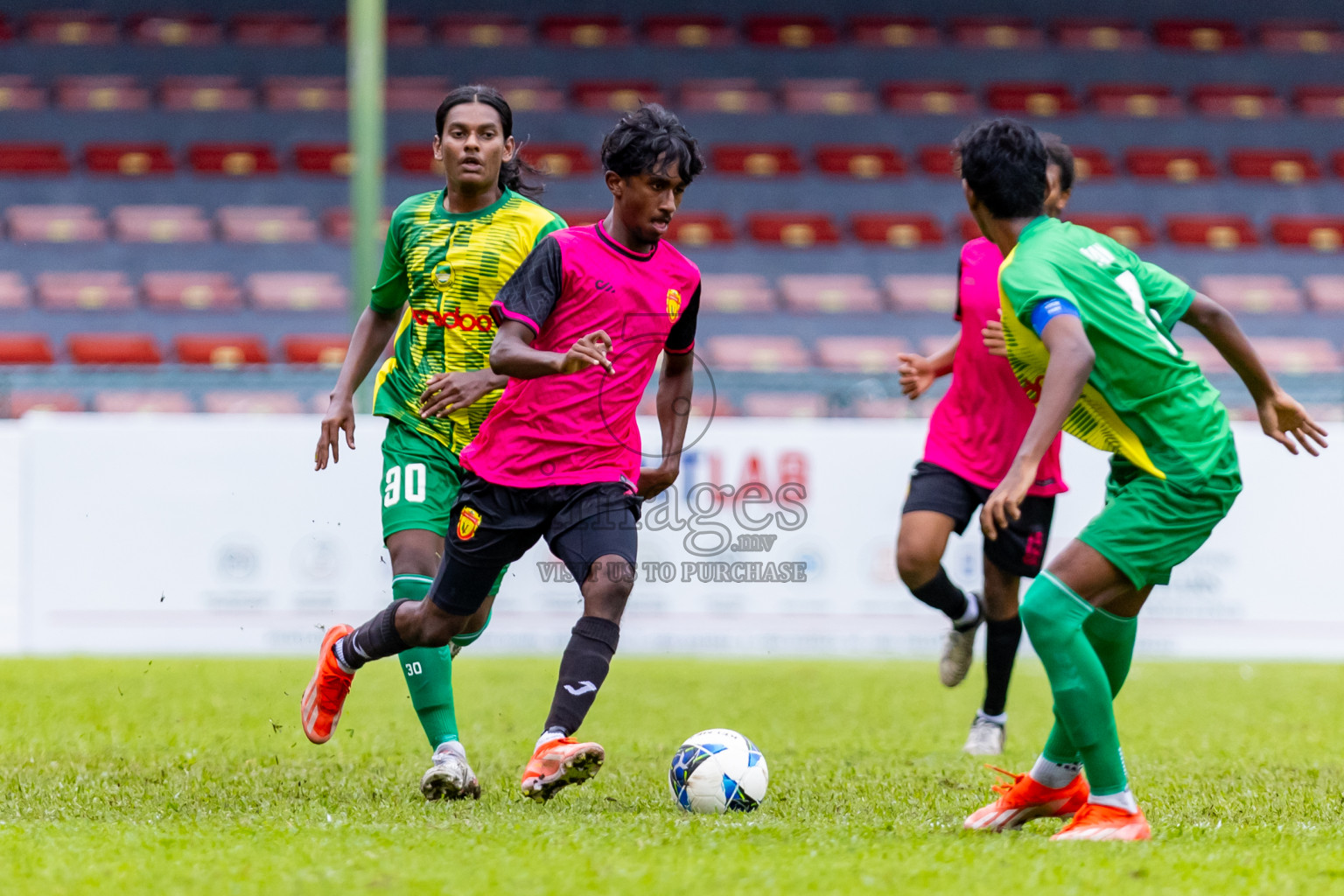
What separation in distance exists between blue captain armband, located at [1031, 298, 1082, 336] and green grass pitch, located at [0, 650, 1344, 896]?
1.22 meters

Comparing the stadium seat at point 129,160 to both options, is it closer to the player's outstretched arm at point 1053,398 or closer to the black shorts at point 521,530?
the black shorts at point 521,530

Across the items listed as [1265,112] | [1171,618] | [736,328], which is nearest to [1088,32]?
[1265,112]

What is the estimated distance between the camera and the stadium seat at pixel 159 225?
15820 millimetres

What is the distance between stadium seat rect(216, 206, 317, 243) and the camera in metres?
15.9

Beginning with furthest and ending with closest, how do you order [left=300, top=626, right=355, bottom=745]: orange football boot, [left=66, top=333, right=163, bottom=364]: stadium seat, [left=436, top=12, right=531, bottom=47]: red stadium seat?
1. [left=436, top=12, right=531, bottom=47]: red stadium seat
2. [left=66, top=333, right=163, bottom=364]: stadium seat
3. [left=300, top=626, right=355, bottom=745]: orange football boot

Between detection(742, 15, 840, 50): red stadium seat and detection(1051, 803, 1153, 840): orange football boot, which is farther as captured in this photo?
detection(742, 15, 840, 50): red stadium seat

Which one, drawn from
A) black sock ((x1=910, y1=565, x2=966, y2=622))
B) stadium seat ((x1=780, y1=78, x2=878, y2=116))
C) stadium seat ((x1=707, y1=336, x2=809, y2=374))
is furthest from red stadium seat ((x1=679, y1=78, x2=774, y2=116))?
black sock ((x1=910, y1=565, x2=966, y2=622))

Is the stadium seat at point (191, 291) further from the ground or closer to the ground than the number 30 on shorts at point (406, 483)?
further from the ground

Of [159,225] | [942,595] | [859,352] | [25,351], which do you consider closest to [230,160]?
[159,225]

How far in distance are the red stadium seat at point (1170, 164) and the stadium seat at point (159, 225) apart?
10.8 m

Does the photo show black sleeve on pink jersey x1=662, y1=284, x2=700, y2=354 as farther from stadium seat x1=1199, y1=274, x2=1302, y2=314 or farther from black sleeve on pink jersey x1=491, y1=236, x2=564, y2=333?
stadium seat x1=1199, y1=274, x2=1302, y2=314

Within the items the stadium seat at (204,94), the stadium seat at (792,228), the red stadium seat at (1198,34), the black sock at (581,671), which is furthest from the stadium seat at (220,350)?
the red stadium seat at (1198,34)

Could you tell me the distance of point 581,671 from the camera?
3953 millimetres

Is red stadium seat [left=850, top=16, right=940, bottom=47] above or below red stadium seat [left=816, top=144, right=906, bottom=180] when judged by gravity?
above
